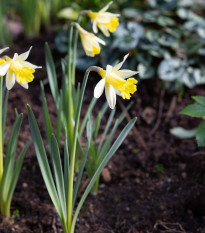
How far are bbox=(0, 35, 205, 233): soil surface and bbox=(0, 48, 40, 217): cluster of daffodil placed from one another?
16 cm

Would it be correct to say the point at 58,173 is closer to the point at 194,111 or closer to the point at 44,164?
the point at 44,164

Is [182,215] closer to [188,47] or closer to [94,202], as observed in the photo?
[94,202]

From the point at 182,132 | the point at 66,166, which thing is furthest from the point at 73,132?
the point at 182,132

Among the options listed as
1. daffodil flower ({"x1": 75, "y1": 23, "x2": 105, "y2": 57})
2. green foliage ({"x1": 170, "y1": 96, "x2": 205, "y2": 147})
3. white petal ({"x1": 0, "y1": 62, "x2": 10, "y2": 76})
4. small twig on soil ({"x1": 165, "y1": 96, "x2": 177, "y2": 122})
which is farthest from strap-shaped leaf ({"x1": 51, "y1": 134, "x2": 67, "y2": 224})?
small twig on soil ({"x1": 165, "y1": 96, "x2": 177, "y2": 122})

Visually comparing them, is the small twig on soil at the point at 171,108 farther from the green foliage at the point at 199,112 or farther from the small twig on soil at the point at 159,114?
the green foliage at the point at 199,112

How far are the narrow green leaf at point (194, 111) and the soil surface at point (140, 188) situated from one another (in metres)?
0.45

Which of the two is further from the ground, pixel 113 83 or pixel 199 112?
pixel 113 83

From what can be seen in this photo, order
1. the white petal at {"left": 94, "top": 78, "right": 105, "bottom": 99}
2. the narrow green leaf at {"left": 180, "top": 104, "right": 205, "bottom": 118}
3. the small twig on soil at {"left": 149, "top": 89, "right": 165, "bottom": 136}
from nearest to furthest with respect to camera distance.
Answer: the white petal at {"left": 94, "top": 78, "right": 105, "bottom": 99} → the narrow green leaf at {"left": 180, "top": 104, "right": 205, "bottom": 118} → the small twig on soil at {"left": 149, "top": 89, "right": 165, "bottom": 136}

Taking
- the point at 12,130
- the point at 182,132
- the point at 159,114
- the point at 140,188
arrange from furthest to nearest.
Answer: the point at 159,114 → the point at 182,132 → the point at 140,188 → the point at 12,130

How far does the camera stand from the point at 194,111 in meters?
1.65

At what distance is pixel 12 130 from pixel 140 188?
30.7 inches

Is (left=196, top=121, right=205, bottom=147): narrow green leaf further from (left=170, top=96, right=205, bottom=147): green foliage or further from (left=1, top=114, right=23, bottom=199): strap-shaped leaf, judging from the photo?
(left=1, top=114, right=23, bottom=199): strap-shaped leaf

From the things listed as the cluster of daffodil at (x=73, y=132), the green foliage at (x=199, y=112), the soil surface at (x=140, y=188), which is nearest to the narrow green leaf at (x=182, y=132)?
the soil surface at (x=140, y=188)

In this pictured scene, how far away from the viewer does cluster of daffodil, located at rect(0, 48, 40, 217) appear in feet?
4.29
